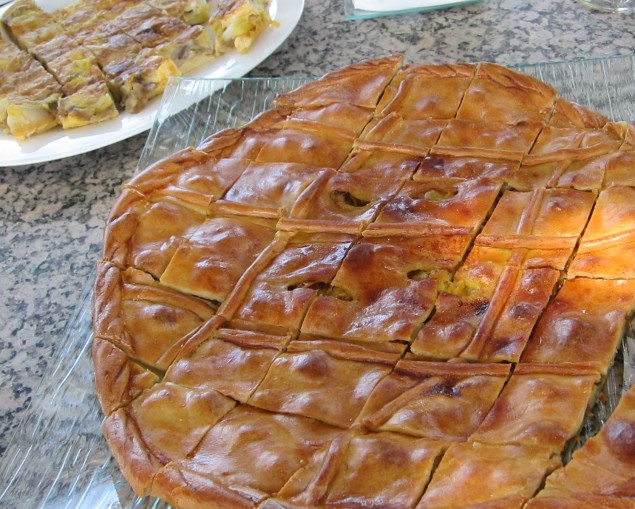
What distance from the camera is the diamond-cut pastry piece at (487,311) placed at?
1.23 metres

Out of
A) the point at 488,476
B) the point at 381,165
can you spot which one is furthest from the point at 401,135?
the point at 488,476

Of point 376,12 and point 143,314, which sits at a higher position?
point 376,12

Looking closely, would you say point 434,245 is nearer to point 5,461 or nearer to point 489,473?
point 489,473

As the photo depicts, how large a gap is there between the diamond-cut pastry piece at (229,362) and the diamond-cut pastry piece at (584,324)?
453mm

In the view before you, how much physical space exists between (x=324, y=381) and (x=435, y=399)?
7.6 inches

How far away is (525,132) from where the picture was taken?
160 cm

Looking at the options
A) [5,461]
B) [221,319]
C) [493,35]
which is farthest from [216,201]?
[493,35]

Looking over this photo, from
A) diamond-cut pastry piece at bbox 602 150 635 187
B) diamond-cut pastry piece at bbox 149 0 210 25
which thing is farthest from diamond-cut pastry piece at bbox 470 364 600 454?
diamond-cut pastry piece at bbox 149 0 210 25

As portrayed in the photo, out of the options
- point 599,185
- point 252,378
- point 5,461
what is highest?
point 599,185

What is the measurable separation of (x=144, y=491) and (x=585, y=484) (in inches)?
26.5

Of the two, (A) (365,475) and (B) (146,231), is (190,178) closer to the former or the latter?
(B) (146,231)

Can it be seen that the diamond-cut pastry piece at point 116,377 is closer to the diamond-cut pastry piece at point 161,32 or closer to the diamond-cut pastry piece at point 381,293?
the diamond-cut pastry piece at point 381,293

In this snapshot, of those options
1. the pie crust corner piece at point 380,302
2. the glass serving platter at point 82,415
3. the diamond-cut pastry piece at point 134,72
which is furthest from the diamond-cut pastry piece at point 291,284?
the diamond-cut pastry piece at point 134,72

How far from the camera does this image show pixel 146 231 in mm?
1621
